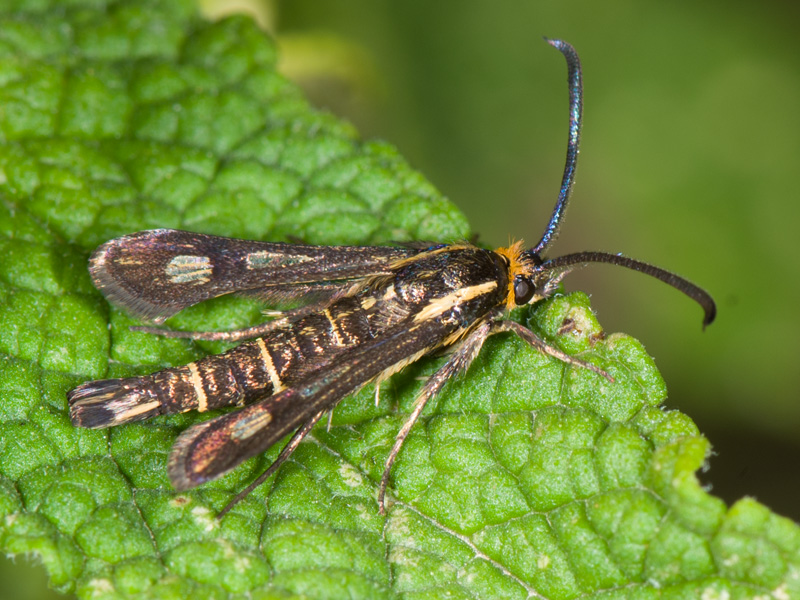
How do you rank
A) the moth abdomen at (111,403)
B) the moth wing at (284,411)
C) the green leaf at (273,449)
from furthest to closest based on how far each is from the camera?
the moth abdomen at (111,403) → the moth wing at (284,411) → the green leaf at (273,449)

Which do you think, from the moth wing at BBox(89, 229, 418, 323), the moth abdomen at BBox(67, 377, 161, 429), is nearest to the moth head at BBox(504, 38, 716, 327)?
the moth wing at BBox(89, 229, 418, 323)

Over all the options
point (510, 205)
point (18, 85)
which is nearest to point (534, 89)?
point (510, 205)

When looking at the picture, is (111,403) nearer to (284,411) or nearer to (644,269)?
(284,411)

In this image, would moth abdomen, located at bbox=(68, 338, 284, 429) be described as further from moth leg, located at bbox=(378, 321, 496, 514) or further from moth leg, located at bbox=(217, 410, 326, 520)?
moth leg, located at bbox=(378, 321, 496, 514)

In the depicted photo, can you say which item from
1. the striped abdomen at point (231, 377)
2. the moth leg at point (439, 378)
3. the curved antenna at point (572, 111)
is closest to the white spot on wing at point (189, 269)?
the striped abdomen at point (231, 377)

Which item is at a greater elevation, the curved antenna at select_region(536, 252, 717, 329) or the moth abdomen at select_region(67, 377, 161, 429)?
the curved antenna at select_region(536, 252, 717, 329)

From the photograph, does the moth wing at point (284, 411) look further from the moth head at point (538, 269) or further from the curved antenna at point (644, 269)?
the curved antenna at point (644, 269)
